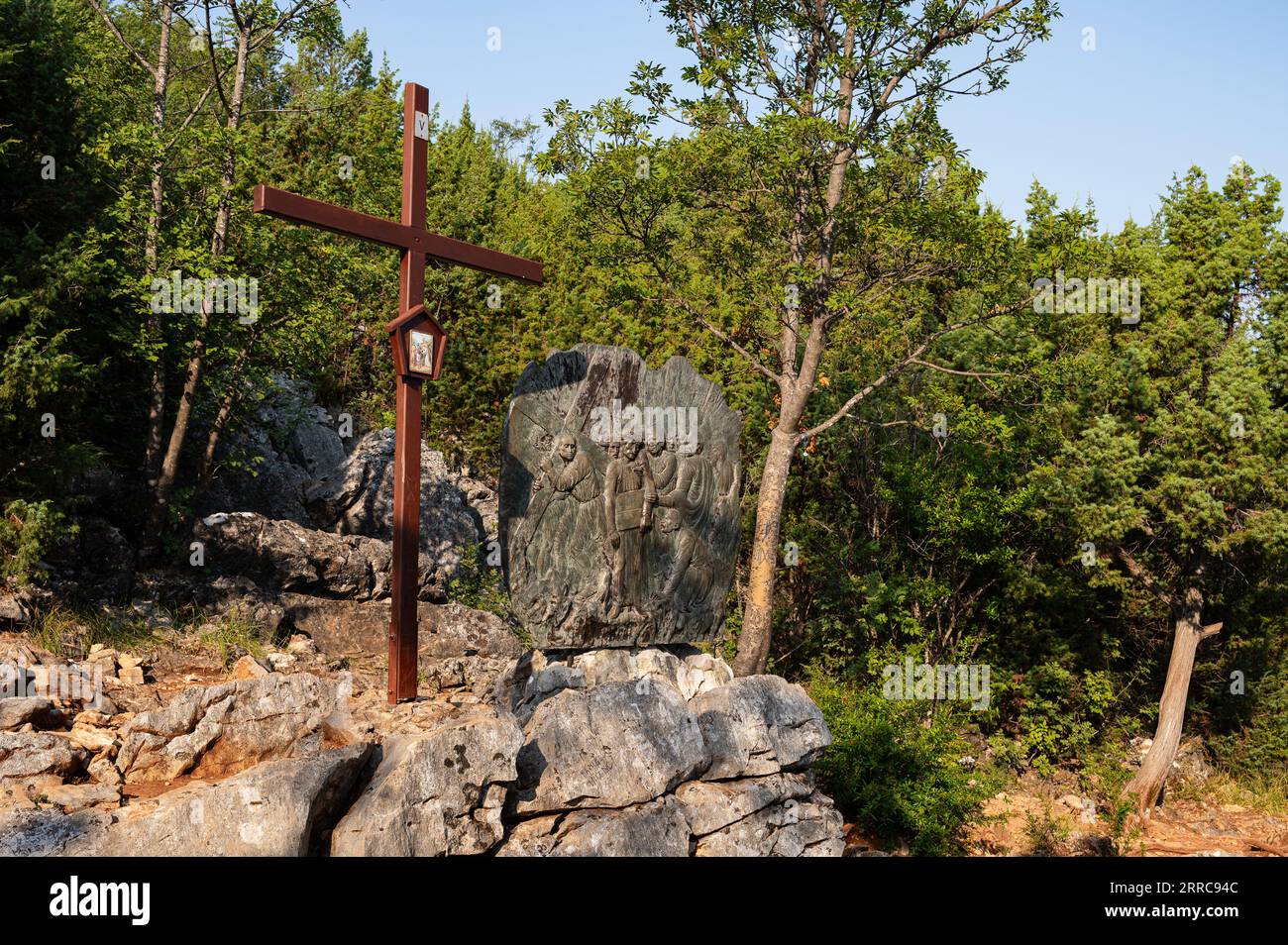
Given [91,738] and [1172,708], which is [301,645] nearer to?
[91,738]

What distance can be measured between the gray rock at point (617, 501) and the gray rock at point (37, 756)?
136 inches

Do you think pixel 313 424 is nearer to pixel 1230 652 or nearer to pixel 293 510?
pixel 293 510

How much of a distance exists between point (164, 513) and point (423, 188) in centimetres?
547

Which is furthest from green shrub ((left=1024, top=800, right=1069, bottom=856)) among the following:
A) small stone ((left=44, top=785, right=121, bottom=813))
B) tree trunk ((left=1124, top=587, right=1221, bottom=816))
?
small stone ((left=44, top=785, right=121, bottom=813))

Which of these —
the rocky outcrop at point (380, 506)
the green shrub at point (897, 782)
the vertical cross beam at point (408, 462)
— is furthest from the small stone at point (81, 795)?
the rocky outcrop at point (380, 506)

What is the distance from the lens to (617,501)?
9930 millimetres

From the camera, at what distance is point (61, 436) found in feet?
37.6

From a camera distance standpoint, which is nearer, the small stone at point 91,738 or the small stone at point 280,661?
the small stone at point 91,738

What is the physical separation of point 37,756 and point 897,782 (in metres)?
7.70

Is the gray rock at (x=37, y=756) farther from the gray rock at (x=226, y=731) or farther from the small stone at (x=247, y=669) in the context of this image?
the small stone at (x=247, y=669)

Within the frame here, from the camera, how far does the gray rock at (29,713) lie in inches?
298

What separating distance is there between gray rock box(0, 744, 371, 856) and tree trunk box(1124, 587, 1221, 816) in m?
11.3

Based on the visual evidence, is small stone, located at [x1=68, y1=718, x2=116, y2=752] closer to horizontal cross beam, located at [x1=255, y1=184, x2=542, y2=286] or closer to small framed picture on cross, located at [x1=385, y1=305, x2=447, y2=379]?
small framed picture on cross, located at [x1=385, y1=305, x2=447, y2=379]

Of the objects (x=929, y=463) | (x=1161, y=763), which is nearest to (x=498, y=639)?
(x=929, y=463)
